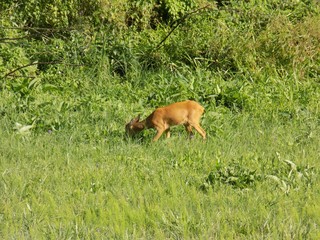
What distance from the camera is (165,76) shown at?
11.6m

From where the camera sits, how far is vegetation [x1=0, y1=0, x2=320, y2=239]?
A: 620cm

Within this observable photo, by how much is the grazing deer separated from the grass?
18 centimetres

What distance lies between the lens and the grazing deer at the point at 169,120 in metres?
8.66

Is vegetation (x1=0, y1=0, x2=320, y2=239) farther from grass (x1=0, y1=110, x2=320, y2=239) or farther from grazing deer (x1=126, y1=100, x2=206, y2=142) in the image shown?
grazing deer (x1=126, y1=100, x2=206, y2=142)

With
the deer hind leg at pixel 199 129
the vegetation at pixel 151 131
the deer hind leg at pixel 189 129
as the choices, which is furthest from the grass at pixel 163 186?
the deer hind leg at pixel 189 129

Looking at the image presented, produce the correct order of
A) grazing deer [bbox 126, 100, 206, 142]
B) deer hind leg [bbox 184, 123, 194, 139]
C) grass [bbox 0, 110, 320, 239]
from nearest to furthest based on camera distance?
grass [bbox 0, 110, 320, 239]
grazing deer [bbox 126, 100, 206, 142]
deer hind leg [bbox 184, 123, 194, 139]

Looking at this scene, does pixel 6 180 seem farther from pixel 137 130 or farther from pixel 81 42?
pixel 81 42

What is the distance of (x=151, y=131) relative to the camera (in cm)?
918

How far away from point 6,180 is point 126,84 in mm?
4533

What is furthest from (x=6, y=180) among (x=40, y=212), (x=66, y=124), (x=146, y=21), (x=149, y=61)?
(x=146, y=21)

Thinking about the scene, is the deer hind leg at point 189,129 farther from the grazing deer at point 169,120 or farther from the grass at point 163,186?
the grass at point 163,186

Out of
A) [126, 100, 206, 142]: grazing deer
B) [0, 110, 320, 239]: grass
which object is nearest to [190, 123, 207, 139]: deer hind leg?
[126, 100, 206, 142]: grazing deer

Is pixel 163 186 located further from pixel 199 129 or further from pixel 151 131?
pixel 151 131

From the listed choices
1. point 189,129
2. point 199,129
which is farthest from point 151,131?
point 199,129
